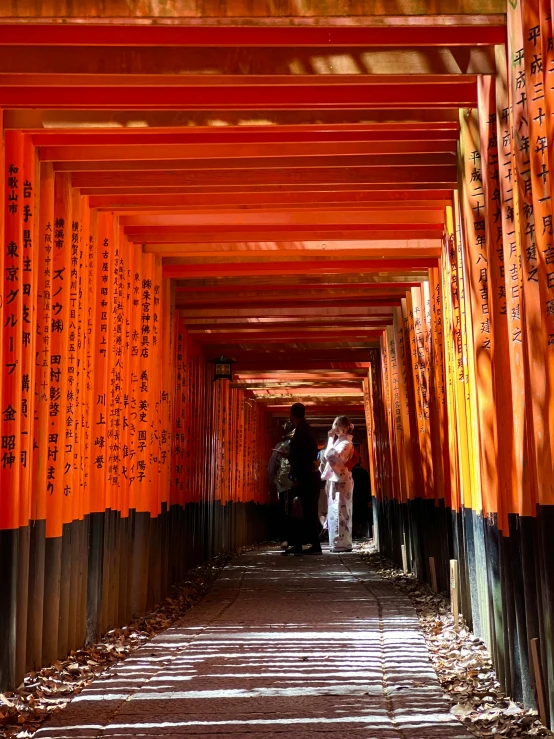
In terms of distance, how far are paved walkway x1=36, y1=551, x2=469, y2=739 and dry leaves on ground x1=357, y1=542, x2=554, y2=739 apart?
96 mm

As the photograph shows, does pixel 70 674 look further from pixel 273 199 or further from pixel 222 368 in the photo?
pixel 222 368

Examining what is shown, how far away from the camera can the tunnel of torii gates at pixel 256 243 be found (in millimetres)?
4809

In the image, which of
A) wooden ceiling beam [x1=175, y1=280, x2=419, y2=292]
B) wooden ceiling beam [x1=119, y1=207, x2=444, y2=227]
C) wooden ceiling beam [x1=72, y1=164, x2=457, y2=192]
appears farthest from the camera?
wooden ceiling beam [x1=175, y1=280, x2=419, y2=292]

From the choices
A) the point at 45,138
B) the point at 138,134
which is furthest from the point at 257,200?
the point at 45,138

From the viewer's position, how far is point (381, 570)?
1305 cm

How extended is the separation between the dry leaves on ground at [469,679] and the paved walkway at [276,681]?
3.8 inches

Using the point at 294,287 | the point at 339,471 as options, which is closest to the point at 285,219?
the point at 294,287

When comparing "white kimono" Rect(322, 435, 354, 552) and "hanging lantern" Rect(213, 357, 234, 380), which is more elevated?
"hanging lantern" Rect(213, 357, 234, 380)

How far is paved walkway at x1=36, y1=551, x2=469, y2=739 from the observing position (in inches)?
174

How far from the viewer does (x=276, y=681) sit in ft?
18.0

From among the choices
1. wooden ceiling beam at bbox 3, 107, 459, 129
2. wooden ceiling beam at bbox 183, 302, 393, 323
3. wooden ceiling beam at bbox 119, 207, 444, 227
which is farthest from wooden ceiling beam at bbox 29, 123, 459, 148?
wooden ceiling beam at bbox 183, 302, 393, 323

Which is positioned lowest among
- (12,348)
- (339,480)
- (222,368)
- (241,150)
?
(339,480)

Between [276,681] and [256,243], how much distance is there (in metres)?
4.78

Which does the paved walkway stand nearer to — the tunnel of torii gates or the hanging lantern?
the tunnel of torii gates
